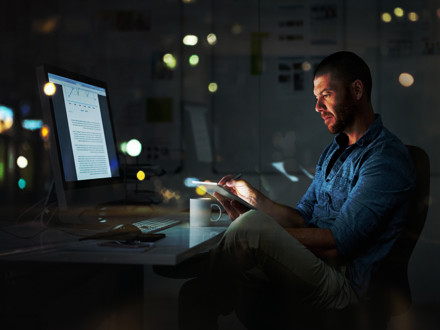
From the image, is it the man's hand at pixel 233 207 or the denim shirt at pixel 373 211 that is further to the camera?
the man's hand at pixel 233 207

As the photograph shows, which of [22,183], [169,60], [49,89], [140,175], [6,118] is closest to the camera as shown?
[49,89]

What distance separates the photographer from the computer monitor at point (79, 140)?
4.53ft

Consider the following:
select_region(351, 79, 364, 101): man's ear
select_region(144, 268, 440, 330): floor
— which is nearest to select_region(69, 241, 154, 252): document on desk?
select_region(351, 79, 364, 101): man's ear

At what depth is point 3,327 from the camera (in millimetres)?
1311

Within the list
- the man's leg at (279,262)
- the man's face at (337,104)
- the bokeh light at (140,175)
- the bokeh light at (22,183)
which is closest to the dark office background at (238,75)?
the bokeh light at (22,183)

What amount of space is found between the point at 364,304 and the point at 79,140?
3.42ft

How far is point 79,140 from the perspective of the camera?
151 cm

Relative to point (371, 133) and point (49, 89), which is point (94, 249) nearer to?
point (49, 89)

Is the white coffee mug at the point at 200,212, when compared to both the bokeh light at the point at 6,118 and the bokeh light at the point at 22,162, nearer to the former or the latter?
the bokeh light at the point at 22,162

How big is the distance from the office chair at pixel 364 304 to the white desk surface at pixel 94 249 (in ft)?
0.75

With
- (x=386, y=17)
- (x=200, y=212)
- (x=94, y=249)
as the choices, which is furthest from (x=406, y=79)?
(x=94, y=249)

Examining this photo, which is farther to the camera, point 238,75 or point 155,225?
point 238,75

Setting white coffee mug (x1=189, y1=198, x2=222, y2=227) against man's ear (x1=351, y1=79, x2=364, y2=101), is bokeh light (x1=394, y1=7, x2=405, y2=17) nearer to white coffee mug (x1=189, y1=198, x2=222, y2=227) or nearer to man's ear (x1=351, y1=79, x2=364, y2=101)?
man's ear (x1=351, y1=79, x2=364, y2=101)

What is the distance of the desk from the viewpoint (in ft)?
3.31
